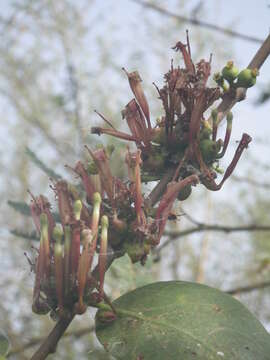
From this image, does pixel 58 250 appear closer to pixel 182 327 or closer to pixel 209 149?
pixel 182 327

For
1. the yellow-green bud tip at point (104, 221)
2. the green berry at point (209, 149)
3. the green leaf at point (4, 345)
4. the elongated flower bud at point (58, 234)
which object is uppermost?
the green berry at point (209, 149)

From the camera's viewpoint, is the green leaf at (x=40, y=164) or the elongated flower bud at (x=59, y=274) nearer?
the elongated flower bud at (x=59, y=274)

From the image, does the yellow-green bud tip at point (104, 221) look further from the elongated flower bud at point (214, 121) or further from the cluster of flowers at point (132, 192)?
the elongated flower bud at point (214, 121)

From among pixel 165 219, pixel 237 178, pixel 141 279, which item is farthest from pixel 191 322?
pixel 237 178

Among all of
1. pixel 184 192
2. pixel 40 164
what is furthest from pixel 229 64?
pixel 40 164

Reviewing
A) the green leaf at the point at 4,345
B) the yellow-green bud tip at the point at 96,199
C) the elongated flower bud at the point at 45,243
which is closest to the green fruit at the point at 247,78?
the yellow-green bud tip at the point at 96,199

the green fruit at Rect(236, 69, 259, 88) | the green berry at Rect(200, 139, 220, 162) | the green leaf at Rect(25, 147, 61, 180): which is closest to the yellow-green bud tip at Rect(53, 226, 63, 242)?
the green berry at Rect(200, 139, 220, 162)

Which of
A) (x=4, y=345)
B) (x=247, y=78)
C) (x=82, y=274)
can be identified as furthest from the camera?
(x=247, y=78)

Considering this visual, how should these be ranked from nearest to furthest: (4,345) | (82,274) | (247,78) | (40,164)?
(82,274), (4,345), (247,78), (40,164)

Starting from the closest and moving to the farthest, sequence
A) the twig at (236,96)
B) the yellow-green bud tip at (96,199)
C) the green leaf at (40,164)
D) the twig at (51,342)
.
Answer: the twig at (51,342) → the yellow-green bud tip at (96,199) → the twig at (236,96) → the green leaf at (40,164)
